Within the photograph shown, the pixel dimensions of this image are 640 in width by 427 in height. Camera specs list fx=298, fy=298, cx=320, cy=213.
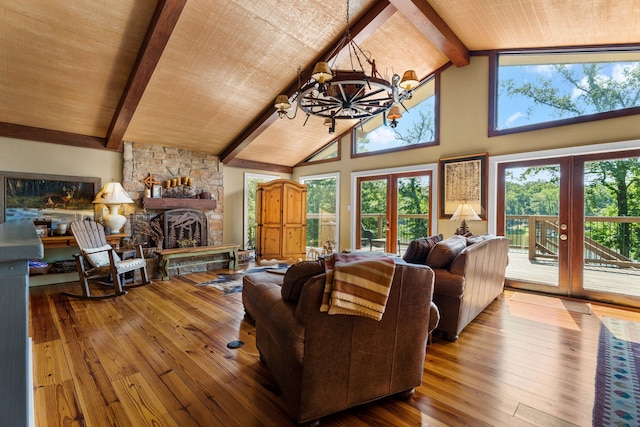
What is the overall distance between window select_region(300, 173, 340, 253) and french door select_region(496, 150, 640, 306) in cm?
353

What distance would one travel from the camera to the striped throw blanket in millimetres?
1539

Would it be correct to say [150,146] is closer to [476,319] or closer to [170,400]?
[170,400]

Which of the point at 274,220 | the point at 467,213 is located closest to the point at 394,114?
the point at 467,213

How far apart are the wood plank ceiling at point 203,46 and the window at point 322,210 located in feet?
8.10

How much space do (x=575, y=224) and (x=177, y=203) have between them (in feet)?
A: 21.6

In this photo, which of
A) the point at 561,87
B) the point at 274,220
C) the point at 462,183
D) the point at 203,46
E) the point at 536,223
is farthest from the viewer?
the point at 274,220

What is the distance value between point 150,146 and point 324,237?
4262 mm

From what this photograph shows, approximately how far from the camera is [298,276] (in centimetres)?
178

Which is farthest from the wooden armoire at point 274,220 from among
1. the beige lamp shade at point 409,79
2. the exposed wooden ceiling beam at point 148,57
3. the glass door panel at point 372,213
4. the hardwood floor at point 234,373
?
the beige lamp shade at point 409,79

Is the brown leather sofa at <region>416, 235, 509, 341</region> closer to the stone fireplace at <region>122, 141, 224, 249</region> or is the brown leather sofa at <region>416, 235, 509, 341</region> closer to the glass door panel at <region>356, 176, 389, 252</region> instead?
the glass door panel at <region>356, 176, 389, 252</region>

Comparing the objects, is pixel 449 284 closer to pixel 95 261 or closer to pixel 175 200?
pixel 95 261

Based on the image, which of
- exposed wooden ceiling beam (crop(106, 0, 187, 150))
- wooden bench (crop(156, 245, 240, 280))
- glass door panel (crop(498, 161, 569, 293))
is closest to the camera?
exposed wooden ceiling beam (crop(106, 0, 187, 150))

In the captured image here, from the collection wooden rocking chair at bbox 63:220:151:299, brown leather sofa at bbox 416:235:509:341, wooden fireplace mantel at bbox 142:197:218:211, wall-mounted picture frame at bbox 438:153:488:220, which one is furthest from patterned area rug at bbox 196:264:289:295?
wall-mounted picture frame at bbox 438:153:488:220

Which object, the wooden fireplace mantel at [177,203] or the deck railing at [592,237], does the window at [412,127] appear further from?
the wooden fireplace mantel at [177,203]
